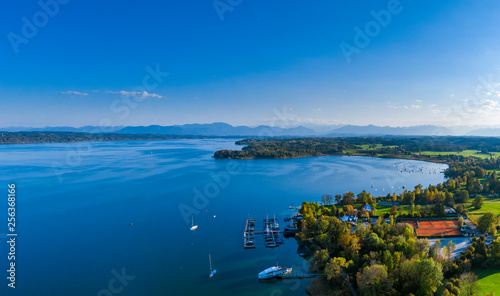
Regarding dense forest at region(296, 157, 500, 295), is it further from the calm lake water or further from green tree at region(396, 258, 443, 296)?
the calm lake water

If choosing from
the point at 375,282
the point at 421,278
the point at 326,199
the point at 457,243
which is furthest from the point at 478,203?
the point at 375,282

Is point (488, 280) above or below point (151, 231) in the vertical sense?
above

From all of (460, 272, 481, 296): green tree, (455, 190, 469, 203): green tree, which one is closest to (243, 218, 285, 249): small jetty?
(460, 272, 481, 296): green tree

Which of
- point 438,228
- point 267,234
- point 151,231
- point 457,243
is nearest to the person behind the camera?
point 457,243

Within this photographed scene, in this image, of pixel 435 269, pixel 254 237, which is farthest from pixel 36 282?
pixel 435 269

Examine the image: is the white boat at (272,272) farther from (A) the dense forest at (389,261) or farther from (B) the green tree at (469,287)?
(B) the green tree at (469,287)

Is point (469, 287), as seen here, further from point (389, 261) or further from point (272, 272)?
point (272, 272)

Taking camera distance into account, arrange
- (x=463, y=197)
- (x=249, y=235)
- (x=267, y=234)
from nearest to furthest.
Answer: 1. (x=267, y=234)
2. (x=249, y=235)
3. (x=463, y=197)
